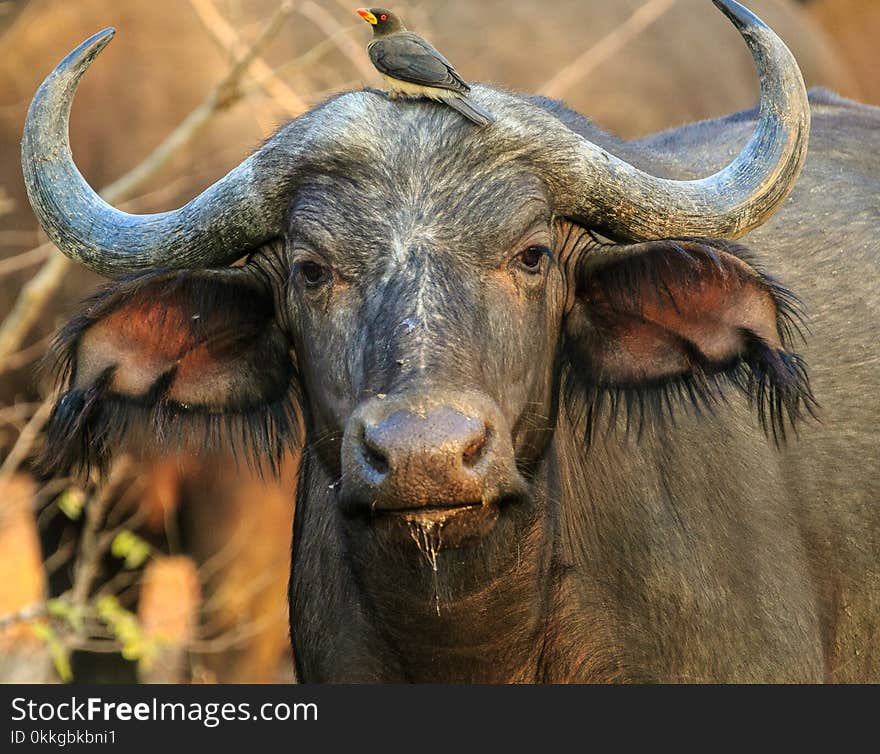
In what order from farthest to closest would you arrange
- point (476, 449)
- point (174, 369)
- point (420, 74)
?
point (174, 369), point (420, 74), point (476, 449)

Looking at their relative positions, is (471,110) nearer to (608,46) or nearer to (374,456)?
(374,456)

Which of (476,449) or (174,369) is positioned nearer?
(476,449)

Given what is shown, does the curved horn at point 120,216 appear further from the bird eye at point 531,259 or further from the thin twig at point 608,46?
the thin twig at point 608,46

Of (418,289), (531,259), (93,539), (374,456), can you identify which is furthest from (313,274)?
(93,539)

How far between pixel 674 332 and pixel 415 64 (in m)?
1.10

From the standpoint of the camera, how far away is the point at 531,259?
446cm

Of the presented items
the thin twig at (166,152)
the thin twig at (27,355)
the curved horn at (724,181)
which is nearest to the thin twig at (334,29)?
the thin twig at (166,152)

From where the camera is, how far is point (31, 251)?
8.23 meters

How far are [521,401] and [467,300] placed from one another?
14.8 inches

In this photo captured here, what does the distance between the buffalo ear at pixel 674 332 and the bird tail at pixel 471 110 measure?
51 cm

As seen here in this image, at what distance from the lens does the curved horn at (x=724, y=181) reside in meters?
4.54

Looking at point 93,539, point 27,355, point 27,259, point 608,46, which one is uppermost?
point 608,46

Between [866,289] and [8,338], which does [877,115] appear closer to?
[866,289]

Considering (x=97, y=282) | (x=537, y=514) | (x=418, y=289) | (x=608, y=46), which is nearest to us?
(x=418, y=289)
